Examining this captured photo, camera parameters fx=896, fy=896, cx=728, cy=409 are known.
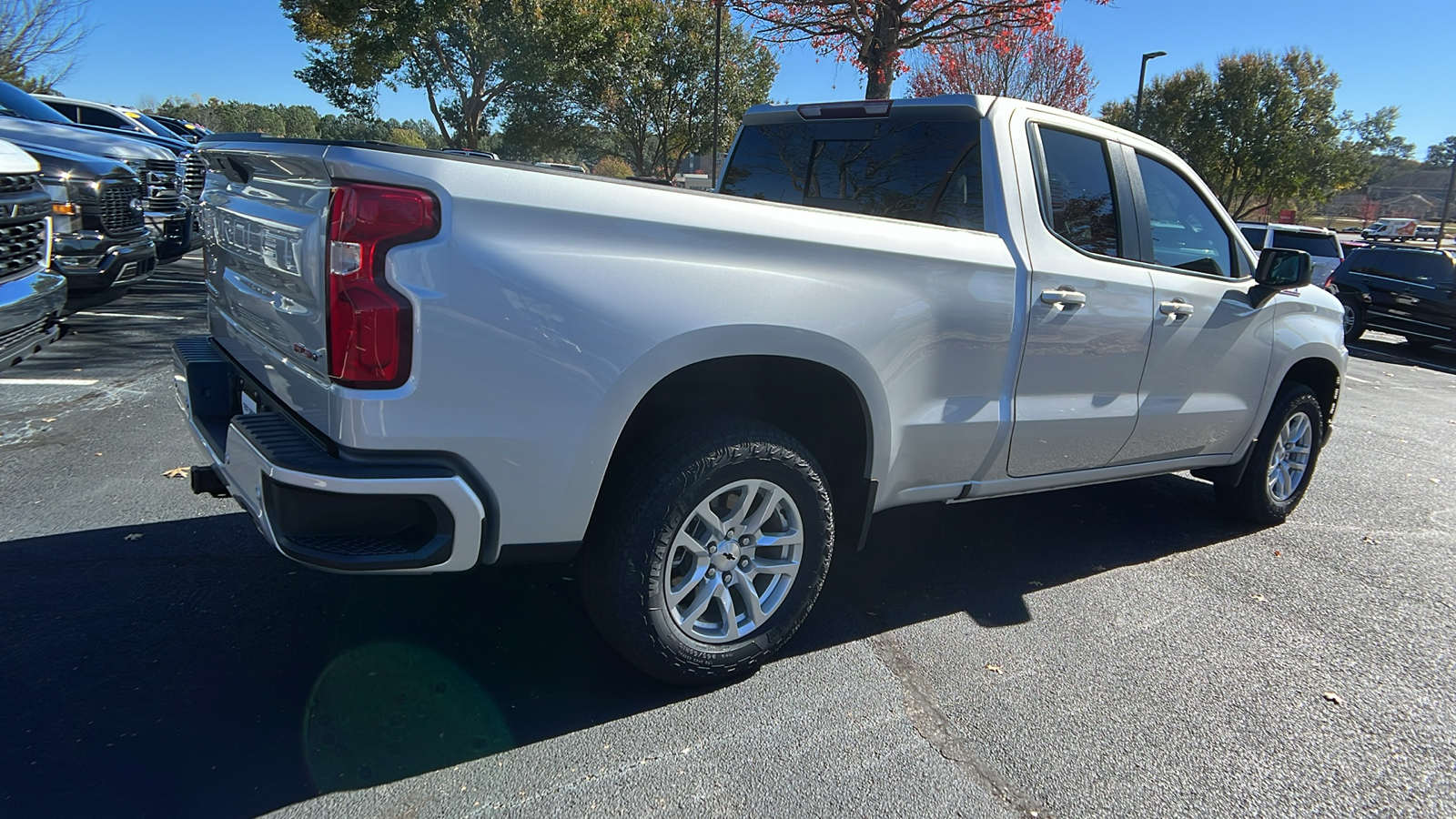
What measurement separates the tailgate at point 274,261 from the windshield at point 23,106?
687cm

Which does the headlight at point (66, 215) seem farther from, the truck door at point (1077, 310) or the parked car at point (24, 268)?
the truck door at point (1077, 310)

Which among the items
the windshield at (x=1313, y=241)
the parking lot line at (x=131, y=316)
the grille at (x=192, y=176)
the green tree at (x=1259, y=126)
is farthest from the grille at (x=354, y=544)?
the green tree at (x=1259, y=126)

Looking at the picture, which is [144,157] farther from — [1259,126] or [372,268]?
[1259,126]

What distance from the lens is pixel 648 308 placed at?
2.47m

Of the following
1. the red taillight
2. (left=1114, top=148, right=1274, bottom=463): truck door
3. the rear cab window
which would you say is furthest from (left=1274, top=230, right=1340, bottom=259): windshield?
the red taillight

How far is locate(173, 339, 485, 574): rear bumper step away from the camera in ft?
7.13

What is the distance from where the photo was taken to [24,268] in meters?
4.21

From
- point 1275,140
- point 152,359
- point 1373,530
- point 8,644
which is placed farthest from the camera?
point 1275,140

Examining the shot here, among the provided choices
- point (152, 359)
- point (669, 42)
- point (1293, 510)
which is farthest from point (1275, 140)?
point (152, 359)

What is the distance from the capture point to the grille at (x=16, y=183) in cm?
416

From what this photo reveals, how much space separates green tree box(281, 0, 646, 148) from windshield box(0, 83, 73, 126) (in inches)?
673

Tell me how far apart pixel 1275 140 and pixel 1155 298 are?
37427mm

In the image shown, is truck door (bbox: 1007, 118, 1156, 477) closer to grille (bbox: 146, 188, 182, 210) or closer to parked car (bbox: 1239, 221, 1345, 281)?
grille (bbox: 146, 188, 182, 210)

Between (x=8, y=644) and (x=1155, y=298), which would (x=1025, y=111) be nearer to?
(x=1155, y=298)
